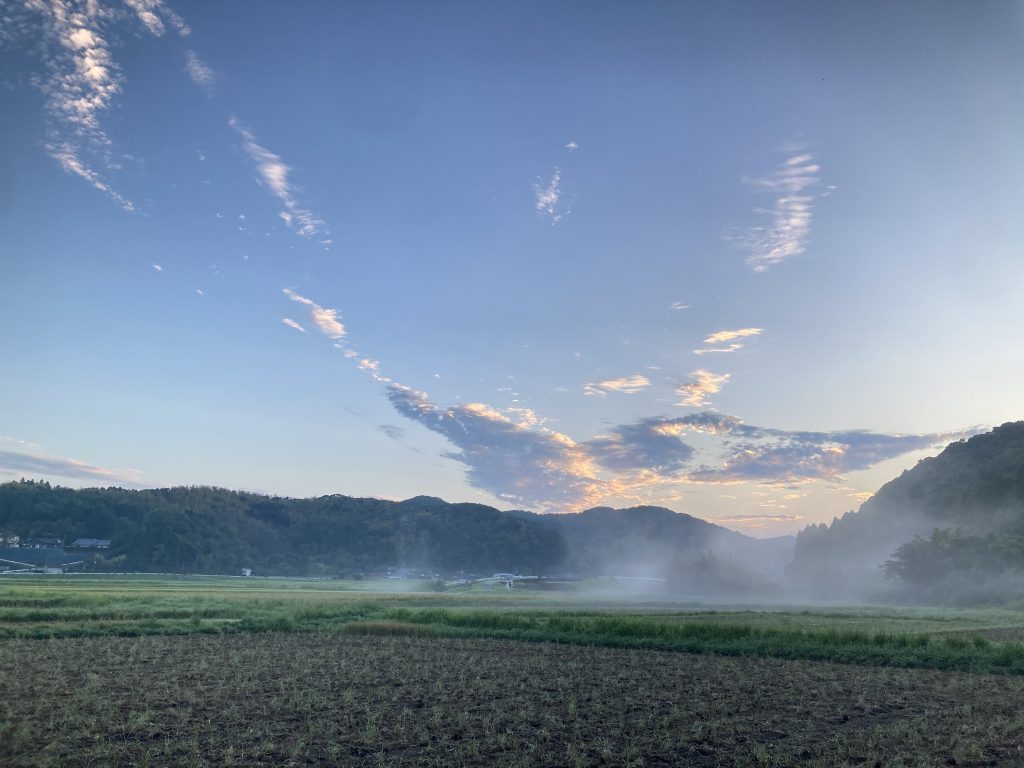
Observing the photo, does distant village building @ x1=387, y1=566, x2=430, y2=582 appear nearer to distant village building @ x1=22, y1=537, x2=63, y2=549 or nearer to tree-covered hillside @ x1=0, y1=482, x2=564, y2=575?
tree-covered hillside @ x1=0, y1=482, x2=564, y2=575

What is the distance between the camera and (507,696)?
18.1 meters

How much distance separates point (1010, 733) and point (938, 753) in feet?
10.3

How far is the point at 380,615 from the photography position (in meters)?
43.7

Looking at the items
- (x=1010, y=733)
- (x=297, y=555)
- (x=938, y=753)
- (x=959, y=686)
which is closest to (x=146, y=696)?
(x=938, y=753)

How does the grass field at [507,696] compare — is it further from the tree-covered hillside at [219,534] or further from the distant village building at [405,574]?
the distant village building at [405,574]

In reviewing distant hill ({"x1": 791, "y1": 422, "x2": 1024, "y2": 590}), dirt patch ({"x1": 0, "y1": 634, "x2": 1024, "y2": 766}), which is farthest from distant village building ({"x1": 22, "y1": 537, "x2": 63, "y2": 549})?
distant hill ({"x1": 791, "y1": 422, "x2": 1024, "y2": 590})

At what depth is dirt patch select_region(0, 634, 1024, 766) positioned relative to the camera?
1255 cm

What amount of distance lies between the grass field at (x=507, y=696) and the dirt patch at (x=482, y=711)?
0.07 m

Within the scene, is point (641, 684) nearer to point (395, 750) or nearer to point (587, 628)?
point (395, 750)

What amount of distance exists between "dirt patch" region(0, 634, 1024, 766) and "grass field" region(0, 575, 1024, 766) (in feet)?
0.23

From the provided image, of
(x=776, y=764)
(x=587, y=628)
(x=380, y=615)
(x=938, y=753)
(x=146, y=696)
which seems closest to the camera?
(x=776, y=764)

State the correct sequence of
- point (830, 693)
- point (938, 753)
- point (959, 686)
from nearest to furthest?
point (938, 753) → point (830, 693) → point (959, 686)

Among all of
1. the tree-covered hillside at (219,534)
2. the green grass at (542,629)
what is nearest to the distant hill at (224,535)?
the tree-covered hillside at (219,534)

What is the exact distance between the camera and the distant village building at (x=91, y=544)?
461 feet
